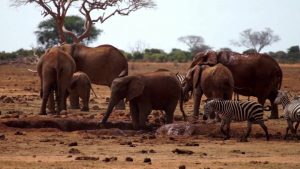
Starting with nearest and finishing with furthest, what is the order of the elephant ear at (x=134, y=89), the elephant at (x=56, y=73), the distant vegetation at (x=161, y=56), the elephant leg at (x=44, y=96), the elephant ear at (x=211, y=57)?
1. the elephant ear at (x=134, y=89)
2. the elephant leg at (x=44, y=96)
3. the elephant at (x=56, y=73)
4. the elephant ear at (x=211, y=57)
5. the distant vegetation at (x=161, y=56)

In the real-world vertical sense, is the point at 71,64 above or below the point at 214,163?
above

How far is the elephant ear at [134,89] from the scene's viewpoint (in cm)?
1775

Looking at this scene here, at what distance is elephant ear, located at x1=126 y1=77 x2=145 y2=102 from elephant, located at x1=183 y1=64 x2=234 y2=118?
212 centimetres

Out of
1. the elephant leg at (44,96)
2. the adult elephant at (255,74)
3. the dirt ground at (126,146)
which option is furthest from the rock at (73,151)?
the adult elephant at (255,74)

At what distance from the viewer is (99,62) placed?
24859 mm

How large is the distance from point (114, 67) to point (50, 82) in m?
4.83

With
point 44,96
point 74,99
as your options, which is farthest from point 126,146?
point 74,99

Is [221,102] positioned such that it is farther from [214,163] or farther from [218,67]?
[214,163]

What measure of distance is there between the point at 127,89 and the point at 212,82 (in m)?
2.43

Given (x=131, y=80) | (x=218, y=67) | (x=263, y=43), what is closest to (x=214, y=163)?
(x=131, y=80)

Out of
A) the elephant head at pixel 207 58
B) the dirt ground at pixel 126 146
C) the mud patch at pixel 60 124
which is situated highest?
the elephant head at pixel 207 58

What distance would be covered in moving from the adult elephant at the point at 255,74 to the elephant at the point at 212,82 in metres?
1.46

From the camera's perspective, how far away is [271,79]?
2180 cm

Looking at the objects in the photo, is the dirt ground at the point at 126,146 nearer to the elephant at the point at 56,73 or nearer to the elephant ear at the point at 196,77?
the elephant ear at the point at 196,77
